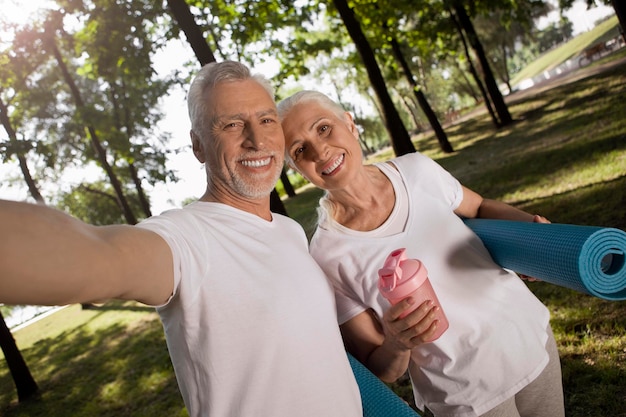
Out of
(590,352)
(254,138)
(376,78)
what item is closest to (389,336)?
(254,138)

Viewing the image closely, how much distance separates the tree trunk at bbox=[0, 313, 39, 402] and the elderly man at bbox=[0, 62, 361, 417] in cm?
862

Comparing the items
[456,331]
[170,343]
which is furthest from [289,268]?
[456,331]

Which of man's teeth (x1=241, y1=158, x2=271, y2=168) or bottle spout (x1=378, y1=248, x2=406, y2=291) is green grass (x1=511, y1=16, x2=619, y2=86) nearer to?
man's teeth (x1=241, y1=158, x2=271, y2=168)

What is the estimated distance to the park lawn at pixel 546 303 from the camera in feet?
10.6

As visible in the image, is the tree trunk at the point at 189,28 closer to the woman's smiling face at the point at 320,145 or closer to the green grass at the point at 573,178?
the woman's smiling face at the point at 320,145

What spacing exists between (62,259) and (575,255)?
1513 mm

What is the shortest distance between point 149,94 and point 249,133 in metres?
13.9

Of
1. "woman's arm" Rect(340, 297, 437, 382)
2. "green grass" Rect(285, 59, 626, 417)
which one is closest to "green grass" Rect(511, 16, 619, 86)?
"green grass" Rect(285, 59, 626, 417)

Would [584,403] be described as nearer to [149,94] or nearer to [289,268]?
[289,268]

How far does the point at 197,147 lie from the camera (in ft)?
6.36

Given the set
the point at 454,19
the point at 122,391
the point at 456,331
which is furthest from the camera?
the point at 454,19

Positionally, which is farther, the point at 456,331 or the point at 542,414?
the point at 542,414

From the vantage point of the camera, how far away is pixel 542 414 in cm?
192

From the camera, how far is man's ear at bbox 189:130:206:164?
191cm
